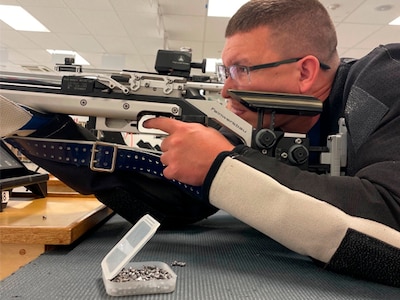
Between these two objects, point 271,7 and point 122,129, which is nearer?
point 122,129

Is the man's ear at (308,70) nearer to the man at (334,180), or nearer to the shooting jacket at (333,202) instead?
the man at (334,180)

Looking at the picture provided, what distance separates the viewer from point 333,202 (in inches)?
20.4

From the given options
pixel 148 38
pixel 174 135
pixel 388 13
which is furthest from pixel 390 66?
pixel 148 38

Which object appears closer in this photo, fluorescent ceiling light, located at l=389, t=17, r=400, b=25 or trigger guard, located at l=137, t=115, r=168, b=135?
trigger guard, located at l=137, t=115, r=168, b=135

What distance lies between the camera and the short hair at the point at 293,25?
833mm

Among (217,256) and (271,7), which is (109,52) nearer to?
(271,7)

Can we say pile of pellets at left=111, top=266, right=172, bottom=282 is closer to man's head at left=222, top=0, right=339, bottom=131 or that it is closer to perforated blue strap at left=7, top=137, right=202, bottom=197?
perforated blue strap at left=7, top=137, right=202, bottom=197

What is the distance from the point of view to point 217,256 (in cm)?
60

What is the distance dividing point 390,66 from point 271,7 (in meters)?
0.33

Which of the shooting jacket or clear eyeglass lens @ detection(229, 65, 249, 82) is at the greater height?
clear eyeglass lens @ detection(229, 65, 249, 82)

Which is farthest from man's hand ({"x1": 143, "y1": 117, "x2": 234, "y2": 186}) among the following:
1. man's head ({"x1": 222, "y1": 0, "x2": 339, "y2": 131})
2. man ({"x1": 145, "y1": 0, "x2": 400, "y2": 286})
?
man's head ({"x1": 222, "y1": 0, "x2": 339, "y2": 131})

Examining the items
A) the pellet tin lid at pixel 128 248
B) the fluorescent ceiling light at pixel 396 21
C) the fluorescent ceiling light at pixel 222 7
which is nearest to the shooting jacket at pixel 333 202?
the pellet tin lid at pixel 128 248

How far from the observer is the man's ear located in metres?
0.83

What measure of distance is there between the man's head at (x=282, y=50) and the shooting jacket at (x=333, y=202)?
0.84 ft
